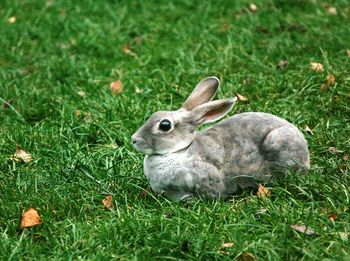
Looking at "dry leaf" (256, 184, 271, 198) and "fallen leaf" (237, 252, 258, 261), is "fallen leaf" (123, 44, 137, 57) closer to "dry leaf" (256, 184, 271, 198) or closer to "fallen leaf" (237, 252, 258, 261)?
"dry leaf" (256, 184, 271, 198)

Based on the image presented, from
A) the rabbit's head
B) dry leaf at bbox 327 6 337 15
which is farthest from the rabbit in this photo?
dry leaf at bbox 327 6 337 15

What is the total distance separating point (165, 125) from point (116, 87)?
2.62 m

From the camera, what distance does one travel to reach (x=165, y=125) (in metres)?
5.55

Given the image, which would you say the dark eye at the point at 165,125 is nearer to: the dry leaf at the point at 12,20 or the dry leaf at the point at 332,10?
the dry leaf at the point at 332,10

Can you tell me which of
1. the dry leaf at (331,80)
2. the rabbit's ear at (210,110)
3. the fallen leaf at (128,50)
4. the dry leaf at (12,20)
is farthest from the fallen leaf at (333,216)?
the dry leaf at (12,20)

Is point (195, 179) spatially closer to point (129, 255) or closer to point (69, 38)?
point (129, 255)

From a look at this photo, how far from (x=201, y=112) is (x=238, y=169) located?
1.58 ft

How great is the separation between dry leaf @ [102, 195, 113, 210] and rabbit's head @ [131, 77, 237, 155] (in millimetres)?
436

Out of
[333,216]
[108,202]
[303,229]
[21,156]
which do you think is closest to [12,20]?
[21,156]

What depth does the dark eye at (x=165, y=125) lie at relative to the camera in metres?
5.55

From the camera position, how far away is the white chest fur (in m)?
5.49

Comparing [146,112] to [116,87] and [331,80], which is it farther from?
[331,80]

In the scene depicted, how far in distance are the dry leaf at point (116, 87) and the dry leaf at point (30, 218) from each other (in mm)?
2700

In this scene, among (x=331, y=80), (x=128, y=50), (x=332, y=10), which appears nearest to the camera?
(x=331, y=80)
